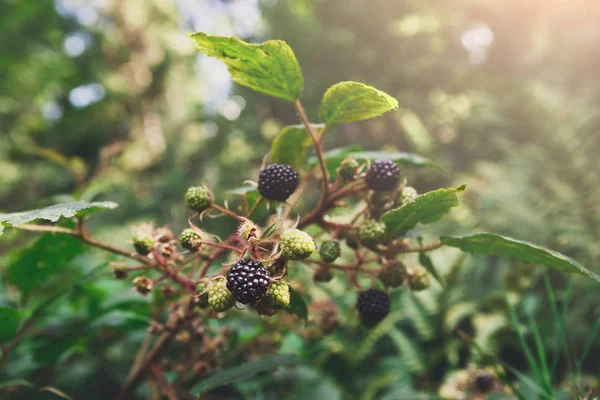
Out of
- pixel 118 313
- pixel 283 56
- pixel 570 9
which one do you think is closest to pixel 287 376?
pixel 118 313

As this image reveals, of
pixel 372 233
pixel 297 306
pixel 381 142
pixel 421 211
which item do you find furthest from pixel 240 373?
pixel 381 142

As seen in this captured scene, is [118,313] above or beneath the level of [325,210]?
beneath

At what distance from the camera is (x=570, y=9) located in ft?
14.7

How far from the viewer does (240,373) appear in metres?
0.90

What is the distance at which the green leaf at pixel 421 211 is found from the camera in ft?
2.51

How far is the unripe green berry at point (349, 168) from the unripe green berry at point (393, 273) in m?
0.21

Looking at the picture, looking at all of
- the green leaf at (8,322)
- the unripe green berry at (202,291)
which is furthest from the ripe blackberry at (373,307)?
the green leaf at (8,322)

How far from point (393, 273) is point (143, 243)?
1.82ft

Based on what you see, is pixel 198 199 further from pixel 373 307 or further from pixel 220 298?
pixel 373 307

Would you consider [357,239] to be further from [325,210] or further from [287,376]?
[287,376]

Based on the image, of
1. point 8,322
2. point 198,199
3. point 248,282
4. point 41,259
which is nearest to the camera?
point 248,282

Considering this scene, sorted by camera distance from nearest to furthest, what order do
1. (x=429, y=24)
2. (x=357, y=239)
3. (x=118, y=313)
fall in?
(x=357, y=239) → (x=118, y=313) → (x=429, y=24)

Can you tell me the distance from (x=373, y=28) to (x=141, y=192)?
12.2ft

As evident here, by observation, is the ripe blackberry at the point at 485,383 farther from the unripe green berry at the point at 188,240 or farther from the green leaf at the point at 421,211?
the unripe green berry at the point at 188,240
